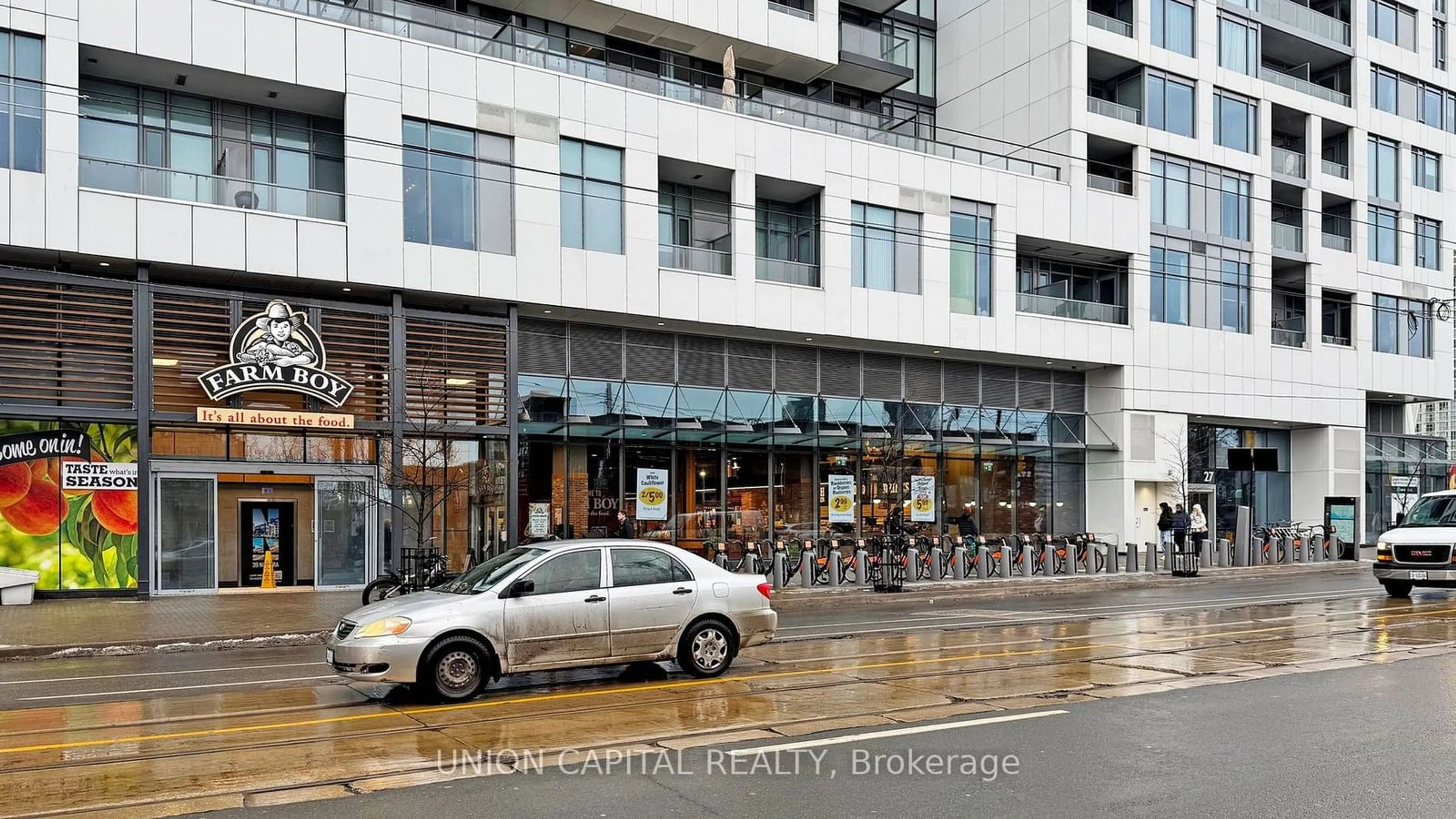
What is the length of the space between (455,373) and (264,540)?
5430 millimetres

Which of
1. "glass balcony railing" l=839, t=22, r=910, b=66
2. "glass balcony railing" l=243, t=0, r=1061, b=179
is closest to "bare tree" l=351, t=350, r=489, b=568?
"glass balcony railing" l=243, t=0, r=1061, b=179

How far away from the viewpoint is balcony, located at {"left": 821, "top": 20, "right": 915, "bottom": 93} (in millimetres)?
35125

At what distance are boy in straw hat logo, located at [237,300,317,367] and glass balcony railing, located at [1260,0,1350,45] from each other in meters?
35.5

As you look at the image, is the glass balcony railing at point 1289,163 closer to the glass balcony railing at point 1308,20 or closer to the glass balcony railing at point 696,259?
the glass balcony railing at point 1308,20

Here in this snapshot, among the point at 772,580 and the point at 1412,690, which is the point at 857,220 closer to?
the point at 772,580

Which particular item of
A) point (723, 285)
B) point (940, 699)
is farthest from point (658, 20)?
point (940, 699)

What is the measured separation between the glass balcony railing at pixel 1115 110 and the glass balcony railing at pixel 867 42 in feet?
21.0

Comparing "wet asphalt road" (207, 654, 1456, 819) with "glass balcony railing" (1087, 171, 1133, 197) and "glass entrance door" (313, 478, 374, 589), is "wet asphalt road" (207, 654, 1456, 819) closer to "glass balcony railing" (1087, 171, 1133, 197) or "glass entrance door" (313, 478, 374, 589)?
"glass entrance door" (313, 478, 374, 589)

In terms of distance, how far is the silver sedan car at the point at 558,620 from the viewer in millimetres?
10562

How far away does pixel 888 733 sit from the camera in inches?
359

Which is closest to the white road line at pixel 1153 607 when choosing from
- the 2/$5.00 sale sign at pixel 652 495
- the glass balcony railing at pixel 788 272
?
the 2/$5.00 sale sign at pixel 652 495

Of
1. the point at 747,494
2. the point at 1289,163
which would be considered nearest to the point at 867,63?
the point at 747,494

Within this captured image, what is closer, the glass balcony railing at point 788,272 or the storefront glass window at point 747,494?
the glass balcony railing at point 788,272

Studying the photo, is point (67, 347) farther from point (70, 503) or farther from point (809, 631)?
point (809, 631)
